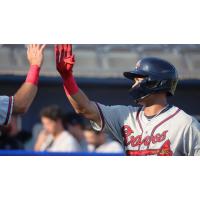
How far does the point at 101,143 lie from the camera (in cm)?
600

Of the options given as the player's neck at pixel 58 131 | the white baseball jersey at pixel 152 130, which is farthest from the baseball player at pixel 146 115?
the player's neck at pixel 58 131

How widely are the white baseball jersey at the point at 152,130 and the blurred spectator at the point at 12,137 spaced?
213 cm

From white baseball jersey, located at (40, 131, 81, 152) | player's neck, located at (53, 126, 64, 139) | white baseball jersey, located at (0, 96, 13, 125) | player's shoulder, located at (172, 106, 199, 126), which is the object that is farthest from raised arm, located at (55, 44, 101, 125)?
player's neck, located at (53, 126, 64, 139)

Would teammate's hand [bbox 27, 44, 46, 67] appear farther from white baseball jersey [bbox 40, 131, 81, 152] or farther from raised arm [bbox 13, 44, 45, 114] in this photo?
white baseball jersey [bbox 40, 131, 81, 152]

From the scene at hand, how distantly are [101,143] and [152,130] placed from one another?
175cm

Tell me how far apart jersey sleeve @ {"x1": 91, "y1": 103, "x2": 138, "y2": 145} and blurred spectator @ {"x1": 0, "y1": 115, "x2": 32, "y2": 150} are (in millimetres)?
2119

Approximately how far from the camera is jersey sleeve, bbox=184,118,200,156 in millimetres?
4086

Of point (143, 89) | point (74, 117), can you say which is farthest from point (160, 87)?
point (74, 117)

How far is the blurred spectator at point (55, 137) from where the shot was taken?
5.79m

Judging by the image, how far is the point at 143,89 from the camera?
4250 millimetres

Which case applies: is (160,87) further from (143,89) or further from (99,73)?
(99,73)

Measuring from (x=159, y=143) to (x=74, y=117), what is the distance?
2.29 meters

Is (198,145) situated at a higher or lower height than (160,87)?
lower

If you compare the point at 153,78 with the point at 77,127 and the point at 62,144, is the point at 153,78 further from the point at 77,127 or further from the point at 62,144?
the point at 77,127
